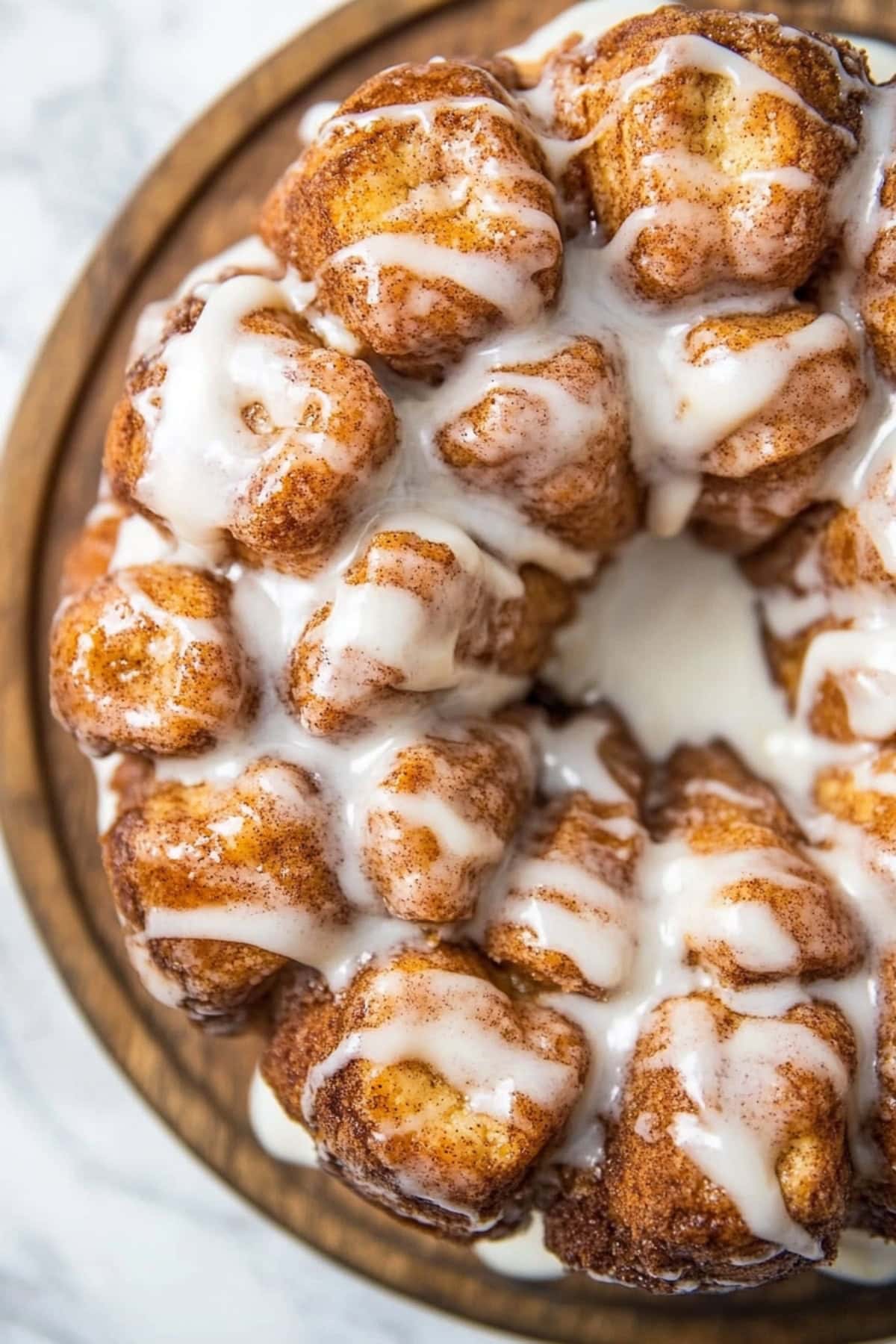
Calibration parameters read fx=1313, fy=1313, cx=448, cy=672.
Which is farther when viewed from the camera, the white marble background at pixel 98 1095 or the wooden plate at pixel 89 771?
the white marble background at pixel 98 1095

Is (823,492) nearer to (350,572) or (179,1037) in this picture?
(350,572)

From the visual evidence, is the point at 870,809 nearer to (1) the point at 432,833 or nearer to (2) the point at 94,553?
(1) the point at 432,833

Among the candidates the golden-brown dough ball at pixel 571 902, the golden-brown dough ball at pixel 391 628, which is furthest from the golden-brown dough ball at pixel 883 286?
the golden-brown dough ball at pixel 571 902

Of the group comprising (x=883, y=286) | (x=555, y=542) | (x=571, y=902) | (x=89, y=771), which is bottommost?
(x=89, y=771)

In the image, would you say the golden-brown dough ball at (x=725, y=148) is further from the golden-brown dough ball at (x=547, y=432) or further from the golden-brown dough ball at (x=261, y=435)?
the golden-brown dough ball at (x=261, y=435)

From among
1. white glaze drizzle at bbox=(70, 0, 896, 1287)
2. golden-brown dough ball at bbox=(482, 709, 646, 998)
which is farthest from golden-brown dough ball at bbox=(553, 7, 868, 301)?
golden-brown dough ball at bbox=(482, 709, 646, 998)

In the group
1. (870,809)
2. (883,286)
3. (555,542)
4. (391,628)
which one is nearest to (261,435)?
(391,628)
